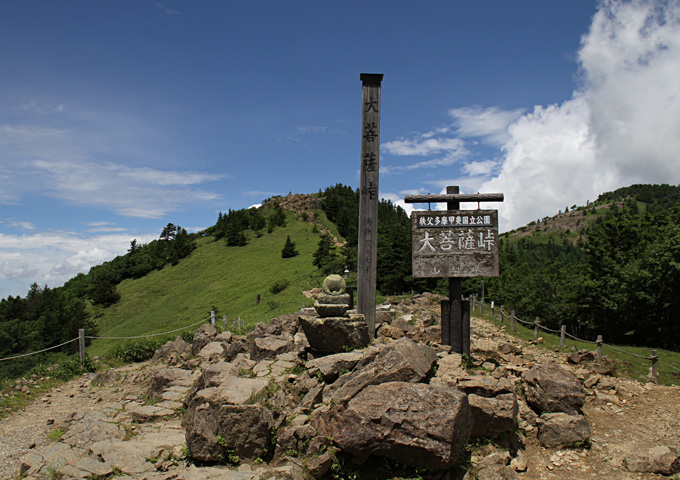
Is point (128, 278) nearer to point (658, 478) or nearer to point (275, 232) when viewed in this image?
point (275, 232)

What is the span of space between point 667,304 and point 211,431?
2457 centimetres

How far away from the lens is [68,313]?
46.8 meters

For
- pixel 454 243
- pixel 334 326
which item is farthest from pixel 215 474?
pixel 454 243

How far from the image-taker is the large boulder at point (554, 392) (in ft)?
27.0

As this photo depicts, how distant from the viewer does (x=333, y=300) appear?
10.2 m

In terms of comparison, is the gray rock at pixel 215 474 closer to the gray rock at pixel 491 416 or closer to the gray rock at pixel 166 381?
the gray rock at pixel 491 416

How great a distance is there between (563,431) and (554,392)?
0.82 m

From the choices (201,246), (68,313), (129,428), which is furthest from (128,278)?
(129,428)

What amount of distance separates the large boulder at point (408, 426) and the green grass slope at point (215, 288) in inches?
919

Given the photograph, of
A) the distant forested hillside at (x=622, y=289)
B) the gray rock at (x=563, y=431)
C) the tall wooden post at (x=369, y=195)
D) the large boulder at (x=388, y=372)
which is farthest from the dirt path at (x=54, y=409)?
the distant forested hillside at (x=622, y=289)

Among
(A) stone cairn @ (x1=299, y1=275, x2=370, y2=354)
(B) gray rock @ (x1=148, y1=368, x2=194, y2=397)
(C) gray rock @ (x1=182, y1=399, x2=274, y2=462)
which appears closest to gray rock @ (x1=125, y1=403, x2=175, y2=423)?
(B) gray rock @ (x1=148, y1=368, x2=194, y2=397)

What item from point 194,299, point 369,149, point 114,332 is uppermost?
point 369,149

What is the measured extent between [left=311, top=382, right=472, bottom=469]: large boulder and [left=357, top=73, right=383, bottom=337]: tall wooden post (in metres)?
5.27

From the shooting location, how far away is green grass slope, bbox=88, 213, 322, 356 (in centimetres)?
3947
